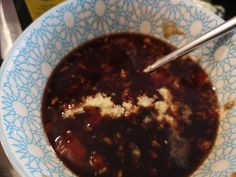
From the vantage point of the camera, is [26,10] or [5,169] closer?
[5,169]

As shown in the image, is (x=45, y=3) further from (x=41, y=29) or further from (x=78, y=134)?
(x=78, y=134)

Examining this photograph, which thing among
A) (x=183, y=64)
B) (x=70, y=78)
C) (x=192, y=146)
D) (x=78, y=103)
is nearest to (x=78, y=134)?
(x=78, y=103)

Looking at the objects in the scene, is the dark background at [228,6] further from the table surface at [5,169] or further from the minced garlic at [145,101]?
the table surface at [5,169]

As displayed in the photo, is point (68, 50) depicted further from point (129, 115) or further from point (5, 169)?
point (5, 169)

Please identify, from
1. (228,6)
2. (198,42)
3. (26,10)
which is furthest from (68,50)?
(228,6)

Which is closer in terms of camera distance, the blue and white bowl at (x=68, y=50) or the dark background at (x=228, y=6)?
the blue and white bowl at (x=68, y=50)

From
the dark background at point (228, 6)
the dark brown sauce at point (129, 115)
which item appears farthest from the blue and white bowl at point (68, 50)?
the dark background at point (228, 6)
